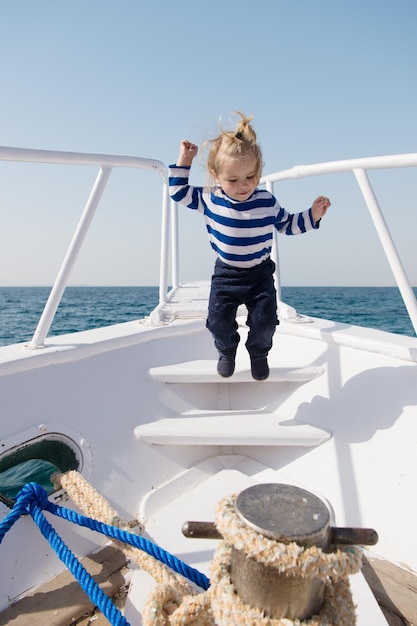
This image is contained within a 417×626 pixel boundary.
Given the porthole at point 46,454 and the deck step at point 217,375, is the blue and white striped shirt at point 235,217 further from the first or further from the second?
the porthole at point 46,454

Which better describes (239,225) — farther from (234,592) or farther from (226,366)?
(234,592)

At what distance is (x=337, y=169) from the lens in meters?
1.82

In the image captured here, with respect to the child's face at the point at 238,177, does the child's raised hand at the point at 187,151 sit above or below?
above

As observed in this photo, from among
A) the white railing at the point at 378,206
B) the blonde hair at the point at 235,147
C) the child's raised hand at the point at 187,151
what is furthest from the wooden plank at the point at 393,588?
the child's raised hand at the point at 187,151

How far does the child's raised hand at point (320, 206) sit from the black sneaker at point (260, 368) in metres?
0.68

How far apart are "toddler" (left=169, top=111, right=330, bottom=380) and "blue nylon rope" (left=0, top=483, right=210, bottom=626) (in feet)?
3.20

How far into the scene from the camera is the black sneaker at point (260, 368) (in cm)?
186

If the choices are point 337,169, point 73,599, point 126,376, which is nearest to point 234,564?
point 73,599

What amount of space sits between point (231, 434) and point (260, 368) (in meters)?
0.33

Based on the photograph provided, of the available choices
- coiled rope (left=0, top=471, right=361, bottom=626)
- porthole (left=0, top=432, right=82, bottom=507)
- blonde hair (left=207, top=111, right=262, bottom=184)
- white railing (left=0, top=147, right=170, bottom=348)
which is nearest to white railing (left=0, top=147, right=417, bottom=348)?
white railing (left=0, top=147, right=170, bottom=348)

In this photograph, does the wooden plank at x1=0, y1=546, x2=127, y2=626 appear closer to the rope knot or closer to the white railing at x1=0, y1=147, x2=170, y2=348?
the rope knot

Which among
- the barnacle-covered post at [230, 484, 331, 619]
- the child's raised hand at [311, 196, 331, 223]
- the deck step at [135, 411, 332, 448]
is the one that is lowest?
the deck step at [135, 411, 332, 448]

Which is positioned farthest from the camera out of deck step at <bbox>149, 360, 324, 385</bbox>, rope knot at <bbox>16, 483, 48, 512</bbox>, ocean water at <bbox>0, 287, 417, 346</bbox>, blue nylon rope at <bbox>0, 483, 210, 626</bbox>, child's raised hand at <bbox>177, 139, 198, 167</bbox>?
ocean water at <bbox>0, 287, 417, 346</bbox>

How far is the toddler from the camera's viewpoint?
1516mm
